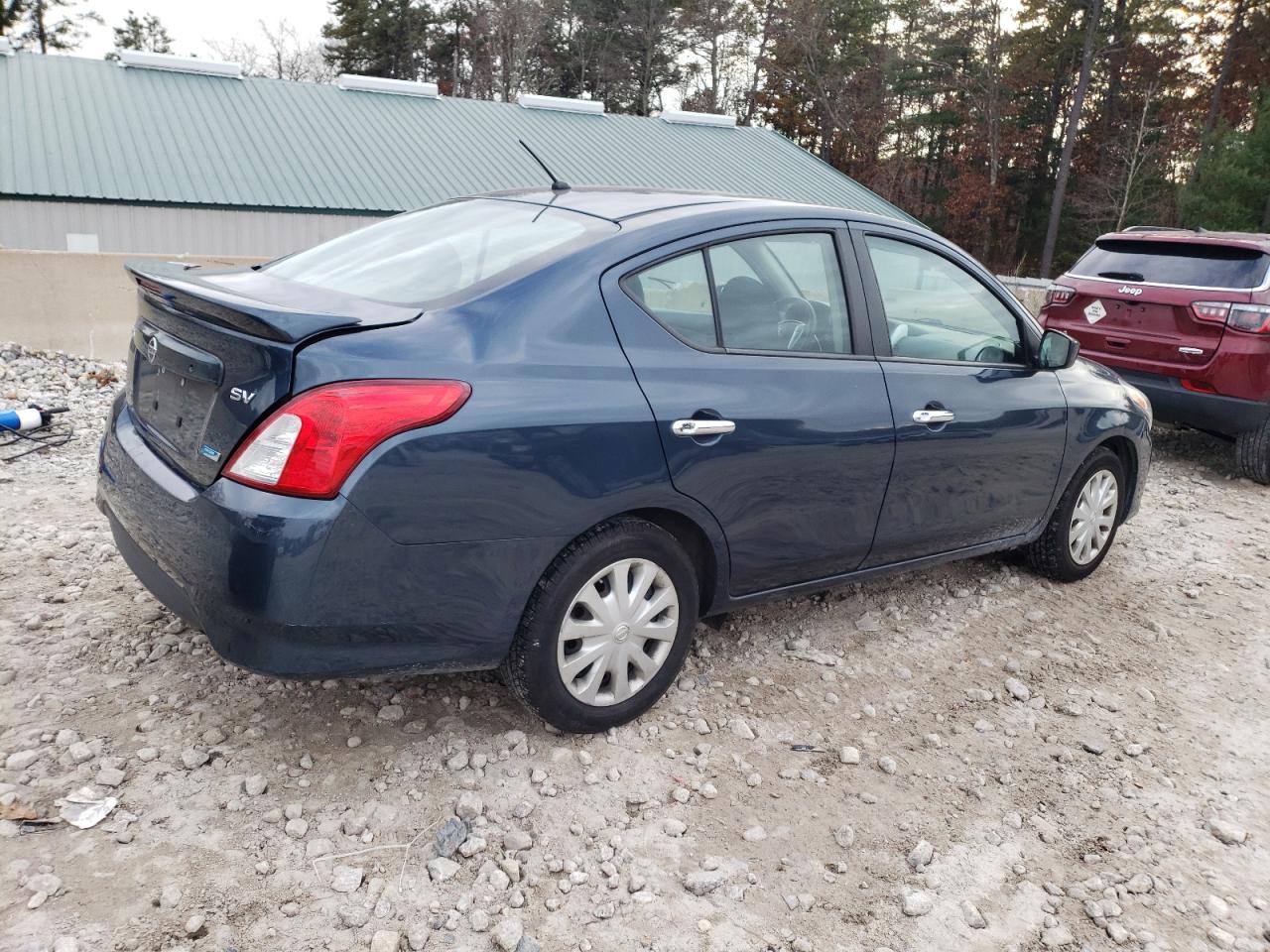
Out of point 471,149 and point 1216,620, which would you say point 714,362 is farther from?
point 471,149

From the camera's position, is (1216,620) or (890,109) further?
(890,109)

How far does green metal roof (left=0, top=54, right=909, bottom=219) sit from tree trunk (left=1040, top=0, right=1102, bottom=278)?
12645 mm

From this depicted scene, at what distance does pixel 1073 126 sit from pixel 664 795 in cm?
3901

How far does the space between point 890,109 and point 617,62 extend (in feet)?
40.2

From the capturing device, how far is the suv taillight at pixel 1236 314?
264 inches

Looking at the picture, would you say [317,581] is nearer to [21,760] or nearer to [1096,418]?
[21,760]

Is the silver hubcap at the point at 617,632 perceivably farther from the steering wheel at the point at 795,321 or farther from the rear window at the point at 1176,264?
the rear window at the point at 1176,264

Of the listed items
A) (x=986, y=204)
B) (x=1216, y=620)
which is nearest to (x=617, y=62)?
(x=986, y=204)

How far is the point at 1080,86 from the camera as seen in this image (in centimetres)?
3591

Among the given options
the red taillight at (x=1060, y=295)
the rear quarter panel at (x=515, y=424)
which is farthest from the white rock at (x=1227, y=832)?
the red taillight at (x=1060, y=295)

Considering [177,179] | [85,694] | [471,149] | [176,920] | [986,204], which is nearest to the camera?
[176,920]

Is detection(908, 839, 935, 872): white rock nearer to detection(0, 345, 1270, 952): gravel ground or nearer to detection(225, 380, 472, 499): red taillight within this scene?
detection(0, 345, 1270, 952): gravel ground

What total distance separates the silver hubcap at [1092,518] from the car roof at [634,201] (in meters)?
1.79

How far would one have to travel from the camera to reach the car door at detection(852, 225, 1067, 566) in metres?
3.66
